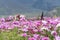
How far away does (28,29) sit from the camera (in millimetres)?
6359

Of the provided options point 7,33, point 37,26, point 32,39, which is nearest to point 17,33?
point 7,33

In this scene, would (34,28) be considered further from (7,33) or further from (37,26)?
(7,33)

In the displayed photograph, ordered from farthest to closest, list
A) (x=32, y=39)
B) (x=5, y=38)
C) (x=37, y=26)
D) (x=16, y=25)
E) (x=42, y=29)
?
(x=16, y=25) → (x=37, y=26) → (x=42, y=29) → (x=5, y=38) → (x=32, y=39)

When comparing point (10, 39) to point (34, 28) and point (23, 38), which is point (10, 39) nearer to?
point (23, 38)

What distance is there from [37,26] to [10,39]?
1236mm

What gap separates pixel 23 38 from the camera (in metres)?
5.70

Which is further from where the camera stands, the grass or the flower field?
the flower field

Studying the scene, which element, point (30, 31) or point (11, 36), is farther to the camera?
point (30, 31)

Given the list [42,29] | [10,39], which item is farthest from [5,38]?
[42,29]

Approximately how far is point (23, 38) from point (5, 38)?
0.41 m

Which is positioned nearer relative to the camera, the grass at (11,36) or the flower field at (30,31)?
the grass at (11,36)

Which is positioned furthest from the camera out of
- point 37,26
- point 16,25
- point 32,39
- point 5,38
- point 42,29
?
point 16,25

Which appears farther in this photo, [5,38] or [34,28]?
[34,28]

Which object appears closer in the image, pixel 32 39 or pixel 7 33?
pixel 32 39
